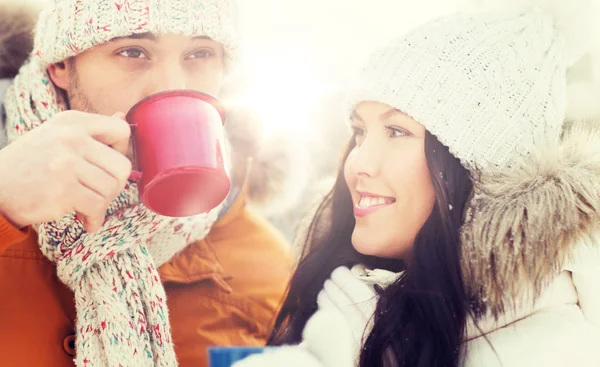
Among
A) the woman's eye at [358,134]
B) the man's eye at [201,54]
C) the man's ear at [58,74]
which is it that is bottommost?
the woman's eye at [358,134]

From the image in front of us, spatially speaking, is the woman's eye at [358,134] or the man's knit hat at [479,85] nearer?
the man's knit hat at [479,85]

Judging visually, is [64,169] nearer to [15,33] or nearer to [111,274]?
[111,274]

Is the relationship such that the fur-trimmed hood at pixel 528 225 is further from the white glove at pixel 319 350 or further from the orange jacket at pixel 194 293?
the orange jacket at pixel 194 293

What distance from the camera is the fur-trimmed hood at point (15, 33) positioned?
104 cm

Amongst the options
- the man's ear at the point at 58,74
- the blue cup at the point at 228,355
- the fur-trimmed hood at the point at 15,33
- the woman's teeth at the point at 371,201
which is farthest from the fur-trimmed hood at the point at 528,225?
the fur-trimmed hood at the point at 15,33

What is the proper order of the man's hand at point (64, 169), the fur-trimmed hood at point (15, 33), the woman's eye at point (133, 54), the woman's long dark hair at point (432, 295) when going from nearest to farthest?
the man's hand at point (64, 169), the woman's long dark hair at point (432, 295), the woman's eye at point (133, 54), the fur-trimmed hood at point (15, 33)

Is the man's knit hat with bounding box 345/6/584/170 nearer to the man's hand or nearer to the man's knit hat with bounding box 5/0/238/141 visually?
the man's knit hat with bounding box 5/0/238/141

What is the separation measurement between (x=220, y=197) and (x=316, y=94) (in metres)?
0.33

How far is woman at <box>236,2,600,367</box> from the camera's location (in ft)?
2.55

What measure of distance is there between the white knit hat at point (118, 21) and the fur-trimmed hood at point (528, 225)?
0.45 m

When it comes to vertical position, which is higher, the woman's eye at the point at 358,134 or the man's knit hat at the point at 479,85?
the man's knit hat at the point at 479,85

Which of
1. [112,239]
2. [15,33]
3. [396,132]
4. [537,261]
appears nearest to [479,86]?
[396,132]

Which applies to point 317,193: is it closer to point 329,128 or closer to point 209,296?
point 329,128

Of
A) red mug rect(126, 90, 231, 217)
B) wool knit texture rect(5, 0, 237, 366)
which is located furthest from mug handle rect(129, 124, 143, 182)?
wool knit texture rect(5, 0, 237, 366)
